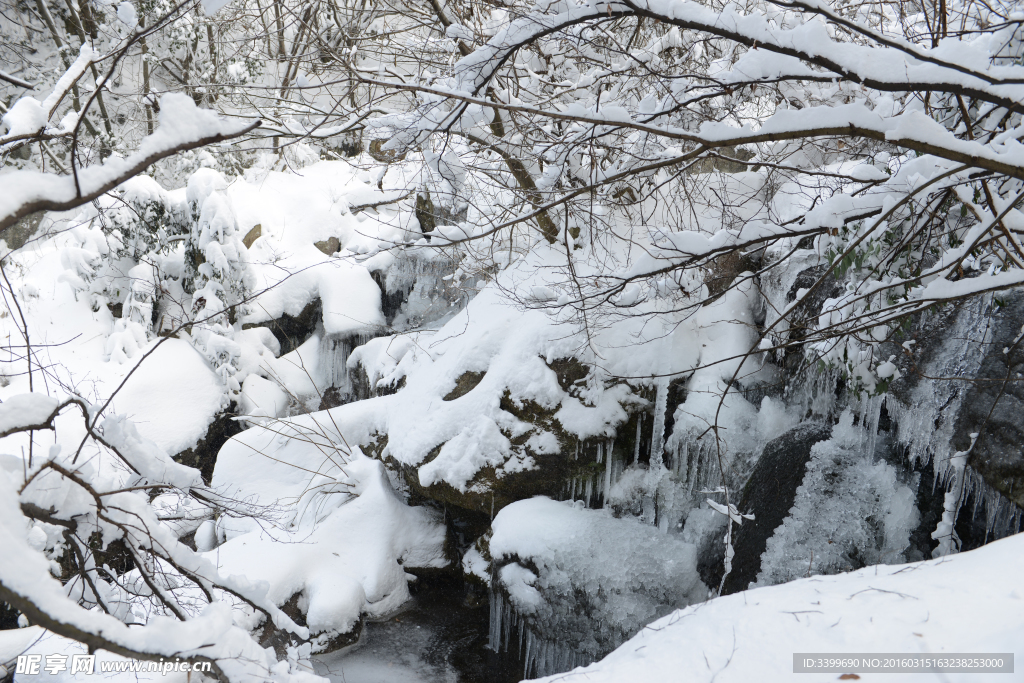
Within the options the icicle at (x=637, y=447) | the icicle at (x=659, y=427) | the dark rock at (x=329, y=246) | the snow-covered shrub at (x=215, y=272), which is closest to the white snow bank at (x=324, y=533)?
the snow-covered shrub at (x=215, y=272)

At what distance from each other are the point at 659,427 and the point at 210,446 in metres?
5.79

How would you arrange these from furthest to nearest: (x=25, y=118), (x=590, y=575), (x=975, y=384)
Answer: (x=590, y=575), (x=975, y=384), (x=25, y=118)

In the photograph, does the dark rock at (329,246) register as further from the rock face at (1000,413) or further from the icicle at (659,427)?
the rock face at (1000,413)

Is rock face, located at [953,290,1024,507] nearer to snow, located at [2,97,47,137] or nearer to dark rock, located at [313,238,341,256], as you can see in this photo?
snow, located at [2,97,47,137]

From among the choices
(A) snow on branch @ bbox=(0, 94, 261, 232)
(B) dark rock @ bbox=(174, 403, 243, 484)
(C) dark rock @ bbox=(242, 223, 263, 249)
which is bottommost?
(B) dark rock @ bbox=(174, 403, 243, 484)

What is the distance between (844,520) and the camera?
149 inches

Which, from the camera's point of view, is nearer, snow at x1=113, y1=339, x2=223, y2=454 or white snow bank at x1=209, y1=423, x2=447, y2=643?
white snow bank at x1=209, y1=423, x2=447, y2=643

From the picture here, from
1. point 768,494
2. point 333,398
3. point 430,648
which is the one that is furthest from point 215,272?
point 768,494

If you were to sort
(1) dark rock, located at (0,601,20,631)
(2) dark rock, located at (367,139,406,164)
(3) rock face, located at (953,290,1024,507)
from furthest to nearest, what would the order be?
(1) dark rock, located at (0,601,20,631)
(3) rock face, located at (953,290,1024,507)
(2) dark rock, located at (367,139,406,164)

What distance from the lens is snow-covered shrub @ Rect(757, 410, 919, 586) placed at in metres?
3.65

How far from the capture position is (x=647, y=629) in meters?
2.73

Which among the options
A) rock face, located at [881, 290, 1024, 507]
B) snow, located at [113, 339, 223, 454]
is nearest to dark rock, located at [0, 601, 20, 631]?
snow, located at [113, 339, 223, 454]

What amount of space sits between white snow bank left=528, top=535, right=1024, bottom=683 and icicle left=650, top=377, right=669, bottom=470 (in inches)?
82.6

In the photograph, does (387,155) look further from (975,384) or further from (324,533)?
(975,384)
